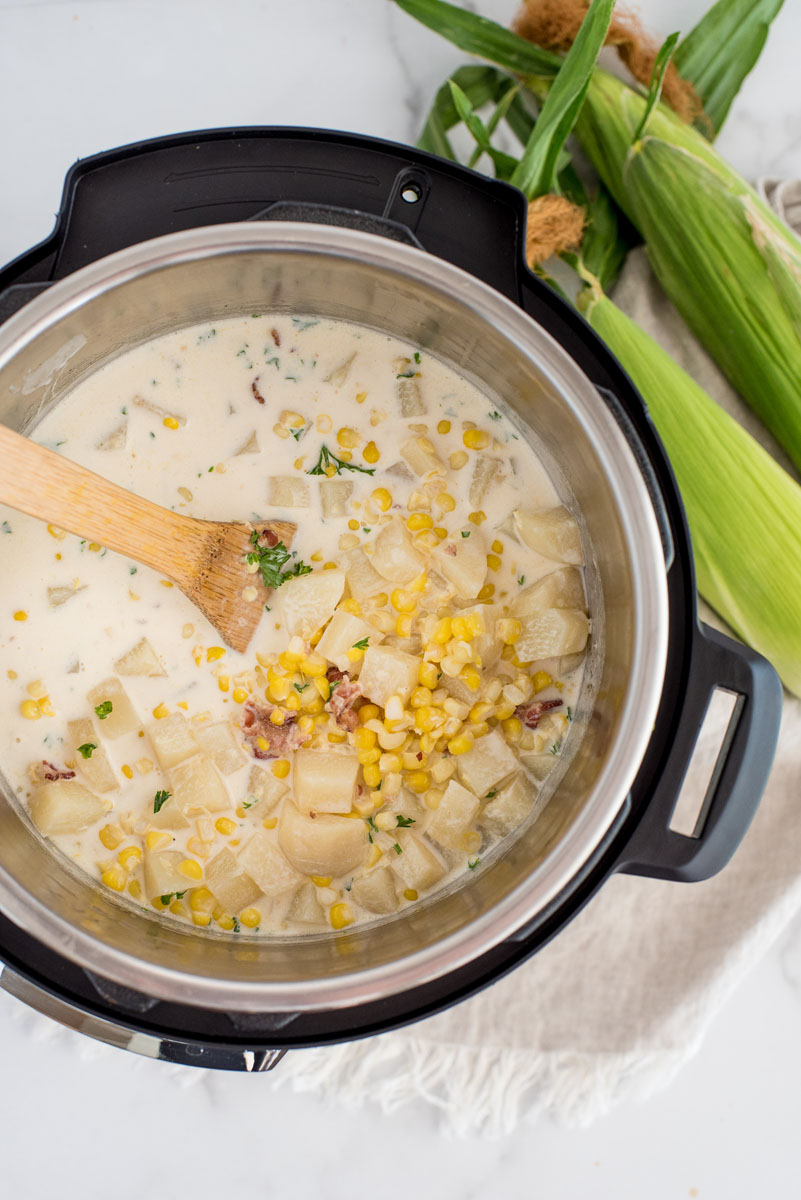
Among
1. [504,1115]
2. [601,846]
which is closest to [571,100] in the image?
[601,846]

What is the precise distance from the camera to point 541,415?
1.88 metres

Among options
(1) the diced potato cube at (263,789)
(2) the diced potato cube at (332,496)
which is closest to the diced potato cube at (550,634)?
(2) the diced potato cube at (332,496)

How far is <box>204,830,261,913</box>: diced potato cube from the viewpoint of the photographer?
1.99m

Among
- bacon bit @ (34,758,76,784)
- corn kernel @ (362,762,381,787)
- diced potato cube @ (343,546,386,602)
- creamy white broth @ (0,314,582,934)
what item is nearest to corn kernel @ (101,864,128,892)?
creamy white broth @ (0,314,582,934)

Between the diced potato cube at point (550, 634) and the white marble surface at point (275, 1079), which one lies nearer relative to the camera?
the diced potato cube at point (550, 634)

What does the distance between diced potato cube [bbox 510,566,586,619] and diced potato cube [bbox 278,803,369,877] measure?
567 millimetres

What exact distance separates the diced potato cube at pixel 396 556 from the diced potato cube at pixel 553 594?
23 cm

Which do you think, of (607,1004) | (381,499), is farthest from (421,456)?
(607,1004)

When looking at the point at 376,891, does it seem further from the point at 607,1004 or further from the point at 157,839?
the point at 607,1004

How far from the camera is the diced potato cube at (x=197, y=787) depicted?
6.48 feet

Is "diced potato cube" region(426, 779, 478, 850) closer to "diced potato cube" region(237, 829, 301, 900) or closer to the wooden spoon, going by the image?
"diced potato cube" region(237, 829, 301, 900)

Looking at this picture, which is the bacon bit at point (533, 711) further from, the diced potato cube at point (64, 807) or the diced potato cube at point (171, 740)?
the diced potato cube at point (64, 807)

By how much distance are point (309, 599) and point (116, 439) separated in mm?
528

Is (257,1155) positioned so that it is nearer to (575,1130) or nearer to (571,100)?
(575,1130)
